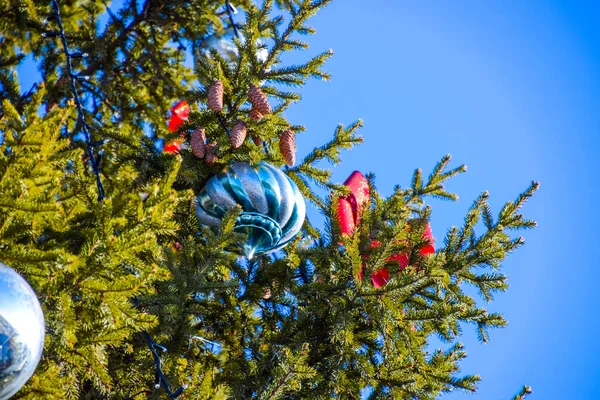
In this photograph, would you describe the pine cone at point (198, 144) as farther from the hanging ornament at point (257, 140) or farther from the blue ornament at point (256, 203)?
the hanging ornament at point (257, 140)

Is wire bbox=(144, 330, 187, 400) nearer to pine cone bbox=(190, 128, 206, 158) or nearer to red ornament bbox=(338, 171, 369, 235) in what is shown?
pine cone bbox=(190, 128, 206, 158)

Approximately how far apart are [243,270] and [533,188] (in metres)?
1.93

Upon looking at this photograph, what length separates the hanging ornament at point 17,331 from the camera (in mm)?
2270

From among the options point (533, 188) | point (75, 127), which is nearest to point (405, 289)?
point (533, 188)

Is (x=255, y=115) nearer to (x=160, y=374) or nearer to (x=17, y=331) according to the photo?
(x=160, y=374)

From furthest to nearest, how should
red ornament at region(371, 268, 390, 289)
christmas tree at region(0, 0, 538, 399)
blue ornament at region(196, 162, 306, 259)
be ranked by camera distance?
1. red ornament at region(371, 268, 390, 289)
2. blue ornament at region(196, 162, 306, 259)
3. christmas tree at region(0, 0, 538, 399)

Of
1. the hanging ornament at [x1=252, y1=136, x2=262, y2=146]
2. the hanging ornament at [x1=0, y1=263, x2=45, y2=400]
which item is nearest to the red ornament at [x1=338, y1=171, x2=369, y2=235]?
the hanging ornament at [x1=252, y1=136, x2=262, y2=146]

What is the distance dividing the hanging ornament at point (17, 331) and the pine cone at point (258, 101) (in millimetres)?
2146

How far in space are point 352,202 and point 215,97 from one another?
1.71m

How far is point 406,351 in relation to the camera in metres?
4.08

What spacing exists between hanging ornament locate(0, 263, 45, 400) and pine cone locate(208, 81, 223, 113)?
74.5 inches

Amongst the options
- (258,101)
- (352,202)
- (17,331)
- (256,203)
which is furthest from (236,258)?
(17,331)

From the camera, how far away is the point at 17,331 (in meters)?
2.29

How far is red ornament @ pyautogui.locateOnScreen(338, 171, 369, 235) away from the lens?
17.0ft
